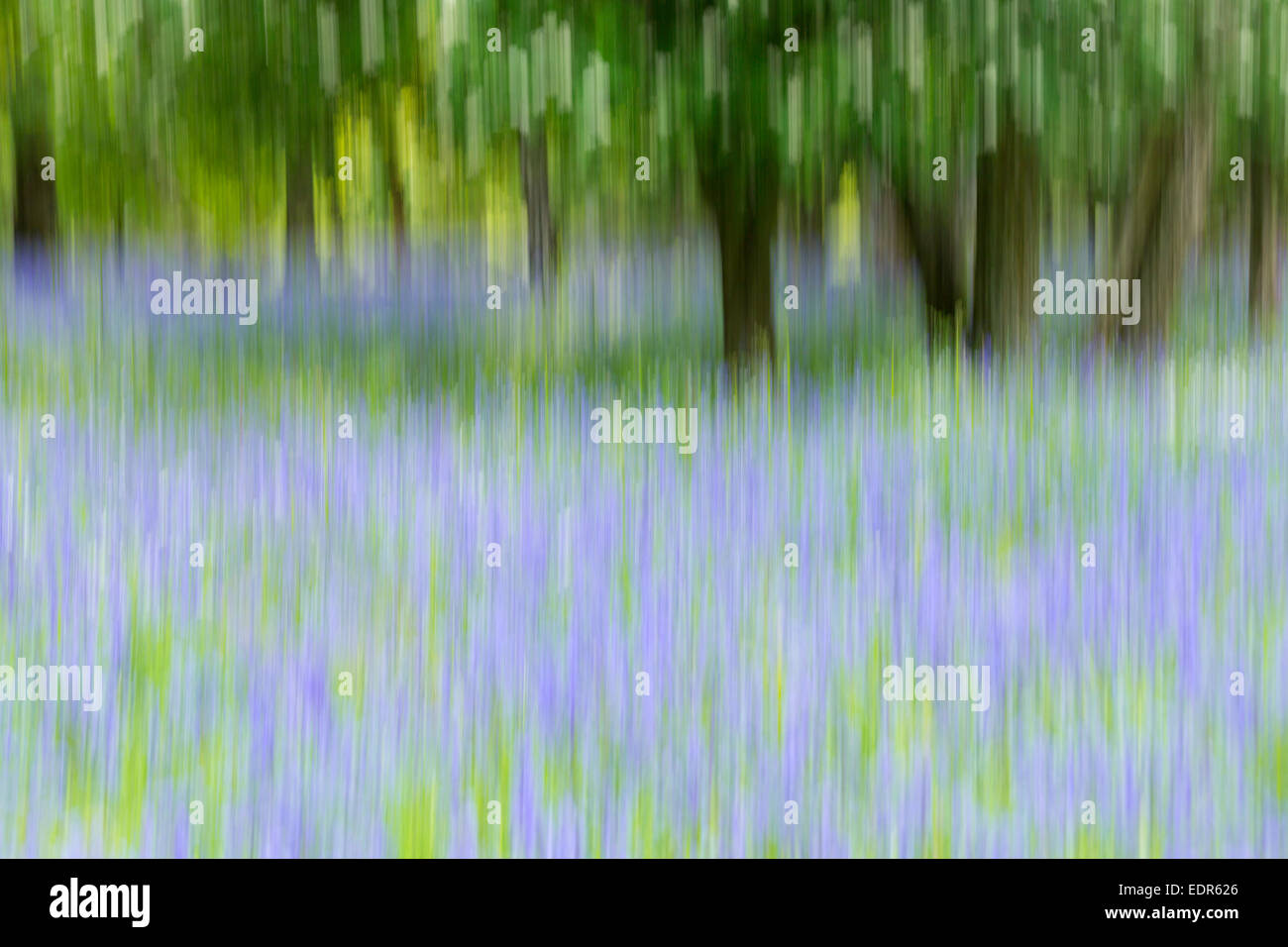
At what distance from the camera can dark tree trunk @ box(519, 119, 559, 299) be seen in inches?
99.1

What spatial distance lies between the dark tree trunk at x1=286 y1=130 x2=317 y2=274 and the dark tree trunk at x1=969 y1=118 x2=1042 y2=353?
4.97ft

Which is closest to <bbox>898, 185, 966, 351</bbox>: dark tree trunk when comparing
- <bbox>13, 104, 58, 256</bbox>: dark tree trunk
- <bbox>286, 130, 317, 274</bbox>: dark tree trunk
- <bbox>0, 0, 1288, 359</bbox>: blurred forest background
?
<bbox>0, 0, 1288, 359</bbox>: blurred forest background

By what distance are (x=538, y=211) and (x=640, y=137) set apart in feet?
0.96

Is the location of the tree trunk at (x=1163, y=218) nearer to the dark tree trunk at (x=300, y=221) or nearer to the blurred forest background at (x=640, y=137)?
the blurred forest background at (x=640, y=137)

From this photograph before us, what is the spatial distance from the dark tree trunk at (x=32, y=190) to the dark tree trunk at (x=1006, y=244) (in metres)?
2.11

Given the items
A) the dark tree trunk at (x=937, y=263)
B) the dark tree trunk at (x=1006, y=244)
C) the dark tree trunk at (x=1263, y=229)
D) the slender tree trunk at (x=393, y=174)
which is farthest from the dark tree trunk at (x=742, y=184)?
the dark tree trunk at (x=1263, y=229)

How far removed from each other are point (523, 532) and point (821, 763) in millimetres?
823

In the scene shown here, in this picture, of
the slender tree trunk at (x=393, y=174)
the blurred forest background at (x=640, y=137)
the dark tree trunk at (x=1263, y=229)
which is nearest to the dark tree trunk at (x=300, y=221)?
the blurred forest background at (x=640, y=137)

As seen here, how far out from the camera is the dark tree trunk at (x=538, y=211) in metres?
2.52

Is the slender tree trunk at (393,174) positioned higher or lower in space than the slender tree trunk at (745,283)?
higher

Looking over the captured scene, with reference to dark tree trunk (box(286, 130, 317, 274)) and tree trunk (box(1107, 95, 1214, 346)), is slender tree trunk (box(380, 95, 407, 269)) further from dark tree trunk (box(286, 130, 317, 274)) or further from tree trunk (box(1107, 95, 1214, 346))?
tree trunk (box(1107, 95, 1214, 346))

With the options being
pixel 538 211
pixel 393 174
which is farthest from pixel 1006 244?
pixel 393 174
